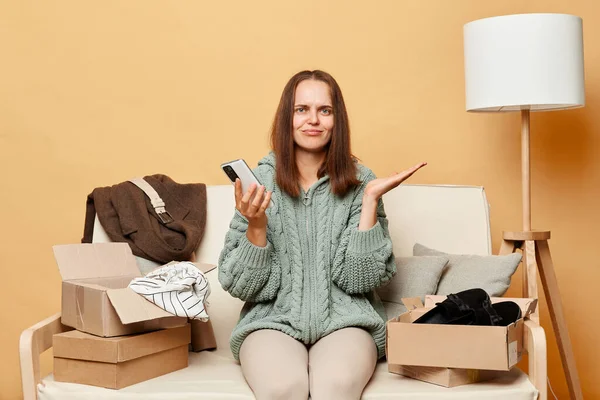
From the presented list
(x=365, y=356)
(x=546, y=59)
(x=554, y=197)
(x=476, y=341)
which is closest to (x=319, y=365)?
(x=365, y=356)

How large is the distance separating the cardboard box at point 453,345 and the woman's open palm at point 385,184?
0.36m

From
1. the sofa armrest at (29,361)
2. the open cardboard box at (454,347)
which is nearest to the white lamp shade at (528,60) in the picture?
the open cardboard box at (454,347)

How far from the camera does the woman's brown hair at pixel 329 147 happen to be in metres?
2.23

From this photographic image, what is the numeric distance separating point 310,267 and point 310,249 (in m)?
0.05

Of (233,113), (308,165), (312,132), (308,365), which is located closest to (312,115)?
(312,132)

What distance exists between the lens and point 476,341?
6.01ft

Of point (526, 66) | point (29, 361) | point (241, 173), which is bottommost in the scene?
point (29, 361)

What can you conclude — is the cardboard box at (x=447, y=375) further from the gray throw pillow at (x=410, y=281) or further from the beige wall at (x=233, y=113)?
the beige wall at (x=233, y=113)

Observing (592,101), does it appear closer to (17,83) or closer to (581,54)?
(581,54)

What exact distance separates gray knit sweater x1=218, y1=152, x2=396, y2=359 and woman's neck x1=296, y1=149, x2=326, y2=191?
5 cm

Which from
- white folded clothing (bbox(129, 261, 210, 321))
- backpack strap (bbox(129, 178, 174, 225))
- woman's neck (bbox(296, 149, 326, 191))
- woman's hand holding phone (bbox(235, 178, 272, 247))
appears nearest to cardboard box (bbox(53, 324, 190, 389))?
white folded clothing (bbox(129, 261, 210, 321))

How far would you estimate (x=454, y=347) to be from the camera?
186cm

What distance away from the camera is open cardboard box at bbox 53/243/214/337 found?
1955 mm

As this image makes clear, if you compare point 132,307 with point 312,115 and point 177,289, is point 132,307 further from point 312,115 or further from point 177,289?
point 312,115
